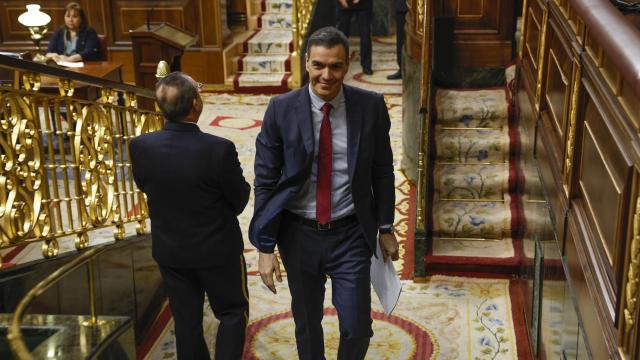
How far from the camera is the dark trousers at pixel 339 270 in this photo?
401cm

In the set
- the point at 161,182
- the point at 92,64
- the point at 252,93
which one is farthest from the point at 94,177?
the point at 252,93

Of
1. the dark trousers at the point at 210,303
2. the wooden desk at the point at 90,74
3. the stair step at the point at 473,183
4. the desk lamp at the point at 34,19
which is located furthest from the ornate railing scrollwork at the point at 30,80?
the desk lamp at the point at 34,19

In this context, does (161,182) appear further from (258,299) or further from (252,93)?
(252,93)

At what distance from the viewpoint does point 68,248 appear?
7125mm

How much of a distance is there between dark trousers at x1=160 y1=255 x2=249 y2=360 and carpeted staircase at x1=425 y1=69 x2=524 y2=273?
2.14 meters

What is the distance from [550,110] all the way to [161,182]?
2.10 meters

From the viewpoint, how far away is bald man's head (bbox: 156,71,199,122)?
3.99 meters

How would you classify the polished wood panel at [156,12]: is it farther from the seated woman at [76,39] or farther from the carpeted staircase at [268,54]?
the seated woman at [76,39]

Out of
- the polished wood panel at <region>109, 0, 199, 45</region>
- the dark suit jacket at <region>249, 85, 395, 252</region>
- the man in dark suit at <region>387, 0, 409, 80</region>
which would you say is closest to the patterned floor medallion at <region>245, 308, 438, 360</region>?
the dark suit jacket at <region>249, 85, 395, 252</region>

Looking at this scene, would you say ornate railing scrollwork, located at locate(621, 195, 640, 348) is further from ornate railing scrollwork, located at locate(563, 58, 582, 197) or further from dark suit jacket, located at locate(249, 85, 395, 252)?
dark suit jacket, located at locate(249, 85, 395, 252)

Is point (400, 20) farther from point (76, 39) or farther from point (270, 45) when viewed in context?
point (76, 39)

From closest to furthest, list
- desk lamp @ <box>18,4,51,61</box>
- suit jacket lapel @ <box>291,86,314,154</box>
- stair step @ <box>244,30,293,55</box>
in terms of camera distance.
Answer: suit jacket lapel @ <box>291,86,314,154</box> → desk lamp @ <box>18,4,51,61</box> → stair step @ <box>244,30,293,55</box>

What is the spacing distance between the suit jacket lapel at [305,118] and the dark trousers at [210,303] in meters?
0.75

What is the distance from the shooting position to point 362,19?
39.6 feet
